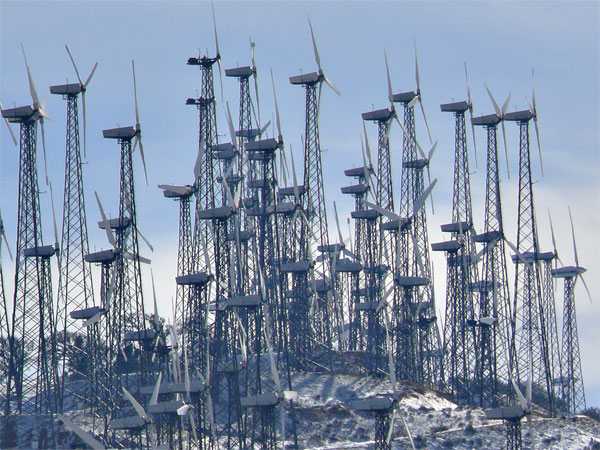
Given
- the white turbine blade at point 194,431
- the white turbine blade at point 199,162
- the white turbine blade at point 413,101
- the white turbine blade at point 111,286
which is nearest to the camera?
the white turbine blade at point 194,431

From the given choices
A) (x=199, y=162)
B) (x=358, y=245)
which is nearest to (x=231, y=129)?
(x=199, y=162)

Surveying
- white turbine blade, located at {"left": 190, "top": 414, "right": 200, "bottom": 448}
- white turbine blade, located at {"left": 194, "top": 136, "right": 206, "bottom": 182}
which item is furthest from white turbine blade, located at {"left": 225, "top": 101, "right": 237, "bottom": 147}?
white turbine blade, located at {"left": 190, "top": 414, "right": 200, "bottom": 448}

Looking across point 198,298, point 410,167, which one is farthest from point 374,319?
point 198,298

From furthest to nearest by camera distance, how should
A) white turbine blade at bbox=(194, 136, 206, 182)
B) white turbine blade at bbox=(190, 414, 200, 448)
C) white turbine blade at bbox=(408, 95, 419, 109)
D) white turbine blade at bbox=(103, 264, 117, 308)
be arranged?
1. white turbine blade at bbox=(408, 95, 419, 109)
2. white turbine blade at bbox=(194, 136, 206, 182)
3. white turbine blade at bbox=(103, 264, 117, 308)
4. white turbine blade at bbox=(190, 414, 200, 448)

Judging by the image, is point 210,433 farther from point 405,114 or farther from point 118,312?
point 405,114

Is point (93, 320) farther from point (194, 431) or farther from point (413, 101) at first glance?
point (413, 101)

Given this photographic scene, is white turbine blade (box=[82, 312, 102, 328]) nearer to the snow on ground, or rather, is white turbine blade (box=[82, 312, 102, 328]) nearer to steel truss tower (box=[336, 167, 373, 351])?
the snow on ground

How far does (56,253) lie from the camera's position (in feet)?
491

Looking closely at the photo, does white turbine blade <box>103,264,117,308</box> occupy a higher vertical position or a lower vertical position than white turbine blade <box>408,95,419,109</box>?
lower

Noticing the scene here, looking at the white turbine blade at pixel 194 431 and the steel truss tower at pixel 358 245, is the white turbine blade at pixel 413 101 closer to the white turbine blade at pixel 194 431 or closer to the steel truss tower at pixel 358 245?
the steel truss tower at pixel 358 245

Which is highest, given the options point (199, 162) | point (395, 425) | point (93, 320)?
point (199, 162)

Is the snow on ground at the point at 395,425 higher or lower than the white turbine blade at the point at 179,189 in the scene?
lower

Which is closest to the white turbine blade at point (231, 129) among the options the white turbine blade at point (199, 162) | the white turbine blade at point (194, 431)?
the white turbine blade at point (199, 162)

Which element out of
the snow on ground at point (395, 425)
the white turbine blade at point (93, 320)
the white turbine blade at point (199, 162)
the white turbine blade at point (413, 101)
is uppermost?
the white turbine blade at point (413, 101)
